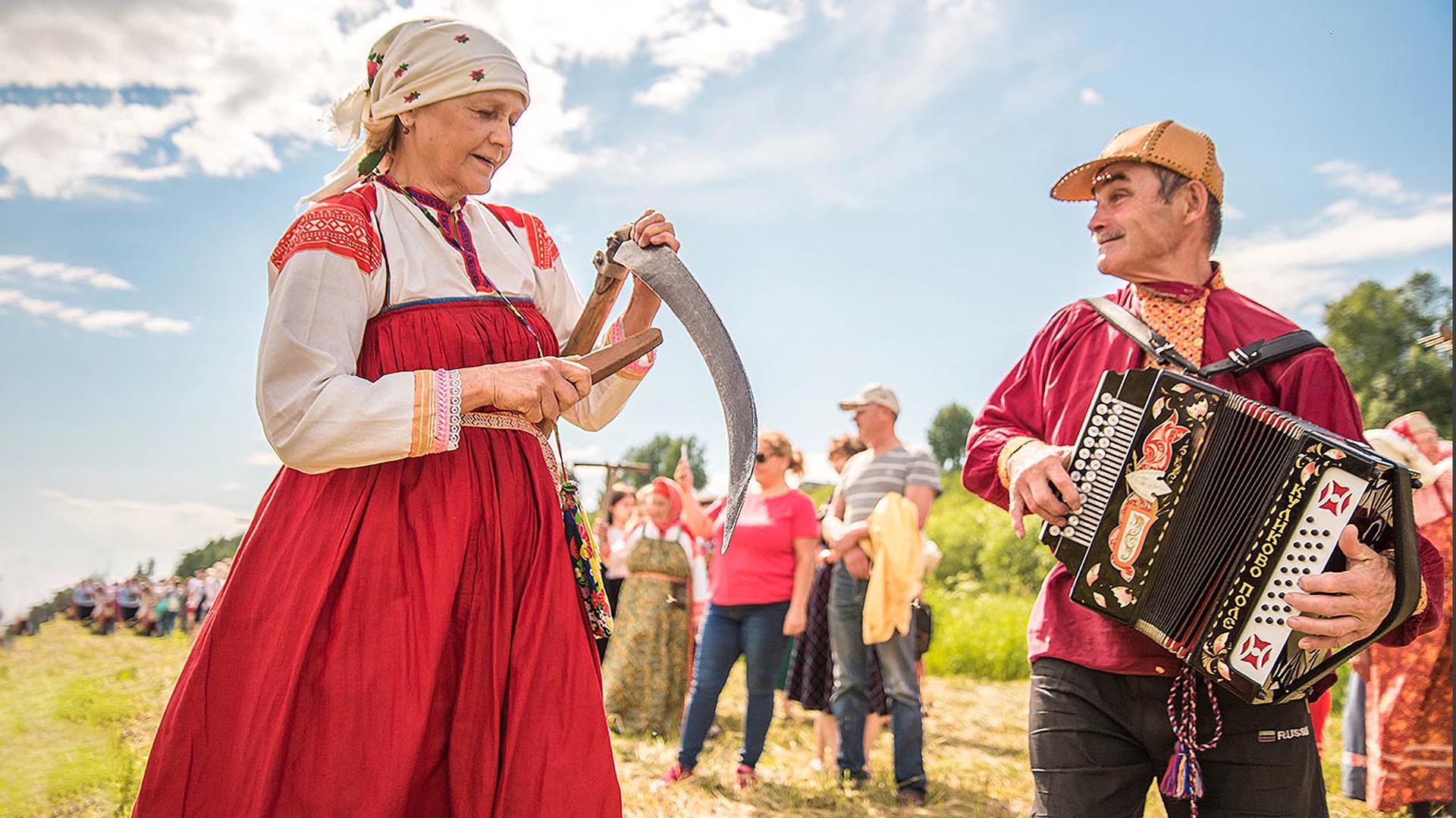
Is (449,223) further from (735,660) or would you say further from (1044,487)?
Result: (735,660)

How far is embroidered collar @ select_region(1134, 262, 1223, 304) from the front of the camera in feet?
8.02

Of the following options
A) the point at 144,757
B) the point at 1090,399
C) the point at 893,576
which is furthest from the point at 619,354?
the point at 144,757

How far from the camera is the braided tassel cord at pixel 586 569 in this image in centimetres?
199

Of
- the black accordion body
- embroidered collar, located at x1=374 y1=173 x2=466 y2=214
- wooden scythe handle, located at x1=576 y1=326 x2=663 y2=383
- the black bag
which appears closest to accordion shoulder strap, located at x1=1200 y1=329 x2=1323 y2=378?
the black accordion body

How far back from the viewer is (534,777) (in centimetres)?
173

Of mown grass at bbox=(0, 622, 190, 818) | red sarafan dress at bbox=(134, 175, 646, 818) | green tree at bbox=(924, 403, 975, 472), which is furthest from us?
green tree at bbox=(924, 403, 975, 472)

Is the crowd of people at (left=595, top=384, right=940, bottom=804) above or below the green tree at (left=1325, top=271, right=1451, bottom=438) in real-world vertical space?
below

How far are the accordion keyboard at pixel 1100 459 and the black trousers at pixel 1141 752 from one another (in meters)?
0.33

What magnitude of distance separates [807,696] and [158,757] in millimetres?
5399

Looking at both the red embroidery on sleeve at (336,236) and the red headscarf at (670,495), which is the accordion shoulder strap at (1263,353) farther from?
the red headscarf at (670,495)

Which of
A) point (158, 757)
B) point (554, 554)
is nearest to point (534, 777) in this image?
point (554, 554)

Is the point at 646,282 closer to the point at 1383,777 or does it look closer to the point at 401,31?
the point at 401,31

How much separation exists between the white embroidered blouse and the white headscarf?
164 millimetres

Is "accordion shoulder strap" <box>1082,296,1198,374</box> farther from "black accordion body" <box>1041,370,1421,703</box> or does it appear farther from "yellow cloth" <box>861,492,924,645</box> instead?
"yellow cloth" <box>861,492,924,645</box>
